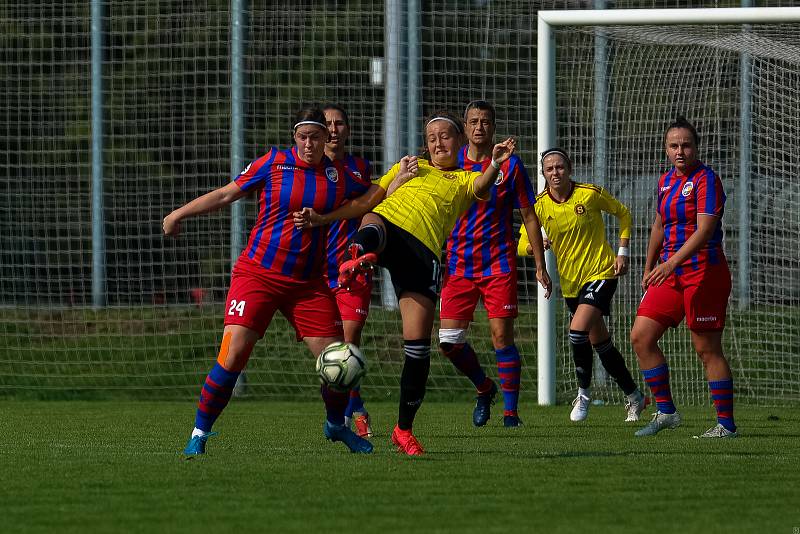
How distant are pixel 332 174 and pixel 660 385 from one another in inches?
118

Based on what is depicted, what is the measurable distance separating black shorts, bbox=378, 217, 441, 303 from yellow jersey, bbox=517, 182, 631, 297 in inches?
126

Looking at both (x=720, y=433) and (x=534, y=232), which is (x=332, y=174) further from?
(x=720, y=433)

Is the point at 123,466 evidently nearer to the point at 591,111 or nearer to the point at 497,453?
the point at 497,453

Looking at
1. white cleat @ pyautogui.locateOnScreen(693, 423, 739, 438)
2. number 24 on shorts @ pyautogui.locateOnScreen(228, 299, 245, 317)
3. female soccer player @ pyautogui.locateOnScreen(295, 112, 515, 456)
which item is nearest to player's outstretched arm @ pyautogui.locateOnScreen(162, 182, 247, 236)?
female soccer player @ pyautogui.locateOnScreen(295, 112, 515, 456)

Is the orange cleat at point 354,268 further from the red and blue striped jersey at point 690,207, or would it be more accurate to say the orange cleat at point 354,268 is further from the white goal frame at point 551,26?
the white goal frame at point 551,26

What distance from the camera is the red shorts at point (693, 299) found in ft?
30.6

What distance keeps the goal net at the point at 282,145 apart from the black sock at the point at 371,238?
529 cm

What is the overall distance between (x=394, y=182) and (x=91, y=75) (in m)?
8.19

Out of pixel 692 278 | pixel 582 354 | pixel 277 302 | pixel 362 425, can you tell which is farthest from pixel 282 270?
pixel 582 354

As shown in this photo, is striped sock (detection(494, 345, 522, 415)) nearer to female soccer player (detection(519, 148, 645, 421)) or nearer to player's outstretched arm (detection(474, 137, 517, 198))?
female soccer player (detection(519, 148, 645, 421))

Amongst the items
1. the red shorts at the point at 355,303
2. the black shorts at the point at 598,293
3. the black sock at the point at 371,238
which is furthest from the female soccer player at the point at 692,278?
the black sock at the point at 371,238

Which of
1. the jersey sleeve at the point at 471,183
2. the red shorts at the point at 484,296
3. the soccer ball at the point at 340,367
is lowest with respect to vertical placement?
the soccer ball at the point at 340,367

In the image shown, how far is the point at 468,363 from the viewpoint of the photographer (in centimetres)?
1067

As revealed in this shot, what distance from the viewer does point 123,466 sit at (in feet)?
24.6
